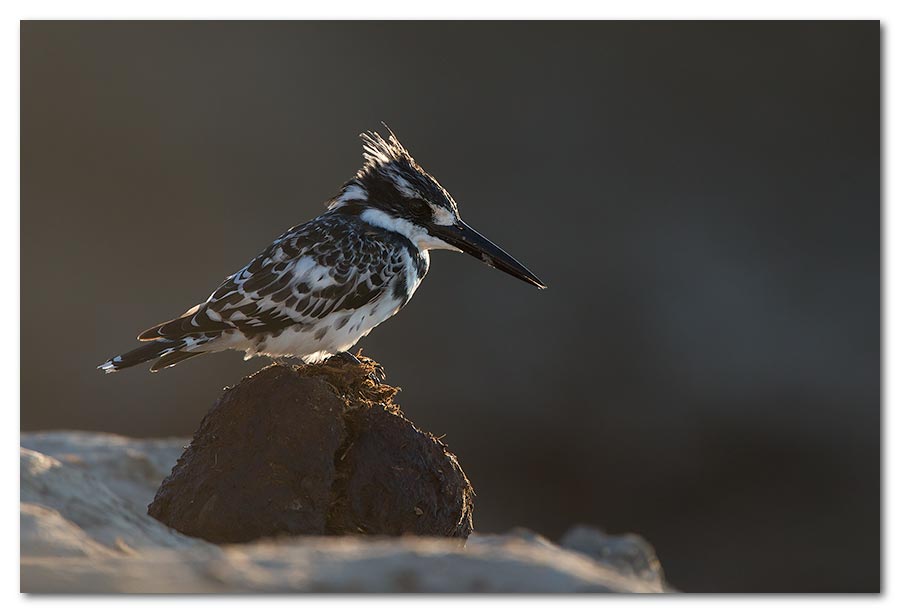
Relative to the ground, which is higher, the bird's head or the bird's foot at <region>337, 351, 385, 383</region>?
the bird's head

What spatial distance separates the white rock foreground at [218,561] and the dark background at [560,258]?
16.0 ft

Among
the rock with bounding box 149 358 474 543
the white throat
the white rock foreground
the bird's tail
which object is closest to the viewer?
the white rock foreground

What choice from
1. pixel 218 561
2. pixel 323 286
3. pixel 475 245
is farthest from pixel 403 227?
pixel 218 561

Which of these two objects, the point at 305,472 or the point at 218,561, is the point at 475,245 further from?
the point at 218,561

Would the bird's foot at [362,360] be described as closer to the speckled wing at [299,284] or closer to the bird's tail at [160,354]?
the speckled wing at [299,284]

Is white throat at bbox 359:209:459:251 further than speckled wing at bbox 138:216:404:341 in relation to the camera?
Yes

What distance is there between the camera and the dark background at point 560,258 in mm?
10656

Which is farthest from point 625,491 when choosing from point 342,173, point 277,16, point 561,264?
point 277,16

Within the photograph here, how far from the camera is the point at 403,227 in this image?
21.8 feet

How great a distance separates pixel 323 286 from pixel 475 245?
115cm

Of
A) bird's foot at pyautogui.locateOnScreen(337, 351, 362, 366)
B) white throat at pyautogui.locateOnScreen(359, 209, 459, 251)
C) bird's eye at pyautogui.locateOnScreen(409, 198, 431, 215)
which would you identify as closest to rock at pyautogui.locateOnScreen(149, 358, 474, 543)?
bird's foot at pyautogui.locateOnScreen(337, 351, 362, 366)

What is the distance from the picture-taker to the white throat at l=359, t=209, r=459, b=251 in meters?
6.60

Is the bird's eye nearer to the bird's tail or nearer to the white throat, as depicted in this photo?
the white throat

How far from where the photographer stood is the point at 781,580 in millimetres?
11273
